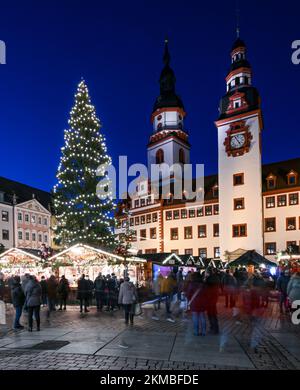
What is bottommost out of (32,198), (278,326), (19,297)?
(278,326)

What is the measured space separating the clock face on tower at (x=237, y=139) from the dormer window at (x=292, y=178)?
18.3 ft

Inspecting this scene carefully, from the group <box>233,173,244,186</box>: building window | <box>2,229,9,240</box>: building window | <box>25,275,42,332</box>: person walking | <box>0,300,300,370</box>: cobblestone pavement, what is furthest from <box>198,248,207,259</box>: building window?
<box>25,275,42,332</box>: person walking

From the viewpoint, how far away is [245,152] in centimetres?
4541

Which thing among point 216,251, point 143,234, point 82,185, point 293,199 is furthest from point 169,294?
point 143,234

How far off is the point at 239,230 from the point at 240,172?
264 inches

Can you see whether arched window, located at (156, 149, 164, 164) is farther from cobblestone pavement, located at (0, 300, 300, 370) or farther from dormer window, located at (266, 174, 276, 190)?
cobblestone pavement, located at (0, 300, 300, 370)

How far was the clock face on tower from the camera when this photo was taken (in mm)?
45094

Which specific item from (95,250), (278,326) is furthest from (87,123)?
(278,326)

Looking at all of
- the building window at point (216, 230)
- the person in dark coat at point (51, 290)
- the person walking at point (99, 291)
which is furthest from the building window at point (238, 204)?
the person in dark coat at point (51, 290)

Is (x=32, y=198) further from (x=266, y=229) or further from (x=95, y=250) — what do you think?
(x=95, y=250)

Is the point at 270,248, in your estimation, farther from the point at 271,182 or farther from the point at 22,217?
the point at 22,217

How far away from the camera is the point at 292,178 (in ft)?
147

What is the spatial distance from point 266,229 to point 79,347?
3761 cm

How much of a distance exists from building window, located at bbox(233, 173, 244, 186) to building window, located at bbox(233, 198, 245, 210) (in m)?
1.86
